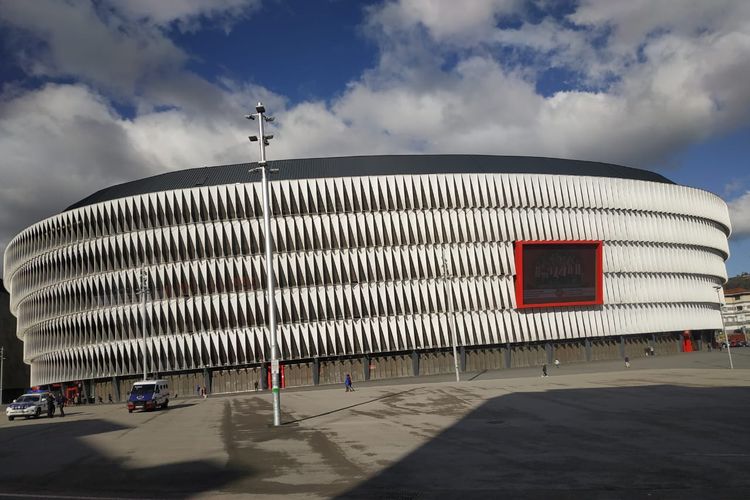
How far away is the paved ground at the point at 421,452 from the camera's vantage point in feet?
46.6

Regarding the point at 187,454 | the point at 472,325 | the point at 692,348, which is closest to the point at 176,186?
the point at 472,325

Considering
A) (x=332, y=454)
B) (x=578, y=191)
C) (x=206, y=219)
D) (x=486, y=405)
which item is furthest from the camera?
(x=578, y=191)

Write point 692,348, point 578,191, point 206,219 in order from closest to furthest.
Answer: point 206,219, point 578,191, point 692,348

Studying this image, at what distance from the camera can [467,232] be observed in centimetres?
7806

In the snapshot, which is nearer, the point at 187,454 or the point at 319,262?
the point at 187,454

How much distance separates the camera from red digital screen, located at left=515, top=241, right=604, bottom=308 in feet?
255

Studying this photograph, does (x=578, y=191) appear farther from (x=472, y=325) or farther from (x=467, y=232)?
(x=472, y=325)

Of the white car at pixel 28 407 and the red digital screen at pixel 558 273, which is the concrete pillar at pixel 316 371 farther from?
the white car at pixel 28 407

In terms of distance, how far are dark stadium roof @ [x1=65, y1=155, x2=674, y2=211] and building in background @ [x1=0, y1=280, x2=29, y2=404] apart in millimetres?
51404

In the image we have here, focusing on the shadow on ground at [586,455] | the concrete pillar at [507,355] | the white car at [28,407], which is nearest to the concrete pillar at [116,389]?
the white car at [28,407]

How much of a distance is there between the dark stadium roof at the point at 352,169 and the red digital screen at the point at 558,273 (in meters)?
11.1

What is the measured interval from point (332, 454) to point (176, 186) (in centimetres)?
6506

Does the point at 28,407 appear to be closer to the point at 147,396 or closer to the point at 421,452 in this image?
the point at 147,396

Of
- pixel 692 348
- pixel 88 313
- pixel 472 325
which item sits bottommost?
pixel 692 348
